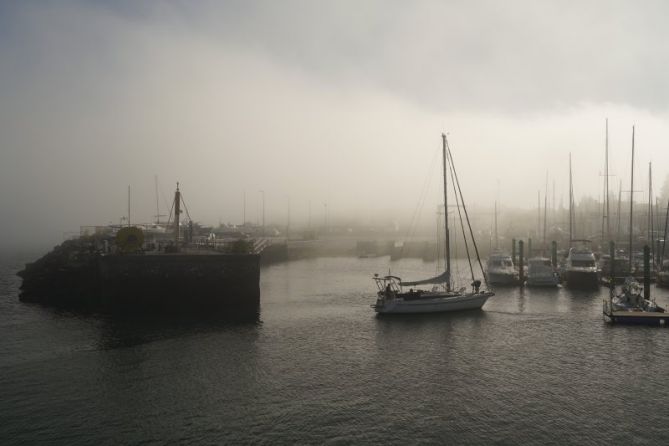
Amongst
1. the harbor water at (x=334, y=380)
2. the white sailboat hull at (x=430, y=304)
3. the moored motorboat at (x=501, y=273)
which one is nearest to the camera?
the harbor water at (x=334, y=380)

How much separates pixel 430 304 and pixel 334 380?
20191mm

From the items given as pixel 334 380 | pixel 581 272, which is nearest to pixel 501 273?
pixel 581 272

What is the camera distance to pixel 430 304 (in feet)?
149

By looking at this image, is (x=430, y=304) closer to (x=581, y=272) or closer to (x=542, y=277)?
(x=542, y=277)

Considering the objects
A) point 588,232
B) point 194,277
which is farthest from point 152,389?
point 588,232

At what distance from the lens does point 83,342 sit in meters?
35.6

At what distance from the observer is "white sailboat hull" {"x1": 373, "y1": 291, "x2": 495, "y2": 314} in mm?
45250

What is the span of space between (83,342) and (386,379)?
22.4m

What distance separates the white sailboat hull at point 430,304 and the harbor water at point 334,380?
100cm

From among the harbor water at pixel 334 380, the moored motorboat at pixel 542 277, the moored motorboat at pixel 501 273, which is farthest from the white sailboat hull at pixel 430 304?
the moored motorboat at pixel 542 277

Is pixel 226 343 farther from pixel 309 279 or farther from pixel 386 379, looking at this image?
pixel 309 279

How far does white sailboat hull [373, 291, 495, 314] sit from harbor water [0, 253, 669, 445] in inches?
39.4

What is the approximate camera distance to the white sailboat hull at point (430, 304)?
4525cm

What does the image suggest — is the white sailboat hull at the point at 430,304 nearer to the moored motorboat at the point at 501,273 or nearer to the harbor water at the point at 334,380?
the harbor water at the point at 334,380
